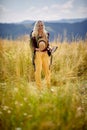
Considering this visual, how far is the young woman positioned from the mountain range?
0.86ft

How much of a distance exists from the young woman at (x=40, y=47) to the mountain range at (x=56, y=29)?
262 mm

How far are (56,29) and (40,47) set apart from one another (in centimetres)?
75

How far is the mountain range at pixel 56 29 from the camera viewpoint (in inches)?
176

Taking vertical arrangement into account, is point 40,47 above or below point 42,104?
above

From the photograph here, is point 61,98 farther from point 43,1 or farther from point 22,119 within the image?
point 43,1

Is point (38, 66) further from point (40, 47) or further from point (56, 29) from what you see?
point (56, 29)

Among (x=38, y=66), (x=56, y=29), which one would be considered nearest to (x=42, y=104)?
(x=38, y=66)

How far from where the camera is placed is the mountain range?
4.46 m

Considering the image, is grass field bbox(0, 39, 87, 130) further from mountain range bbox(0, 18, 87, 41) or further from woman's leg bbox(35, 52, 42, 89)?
mountain range bbox(0, 18, 87, 41)

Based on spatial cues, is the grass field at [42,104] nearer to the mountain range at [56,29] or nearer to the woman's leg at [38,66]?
the woman's leg at [38,66]

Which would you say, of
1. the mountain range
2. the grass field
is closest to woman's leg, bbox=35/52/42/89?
the grass field

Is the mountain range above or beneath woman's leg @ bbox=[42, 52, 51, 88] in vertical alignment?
above

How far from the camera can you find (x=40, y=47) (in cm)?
413

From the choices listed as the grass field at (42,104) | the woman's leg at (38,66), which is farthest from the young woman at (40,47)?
the grass field at (42,104)
